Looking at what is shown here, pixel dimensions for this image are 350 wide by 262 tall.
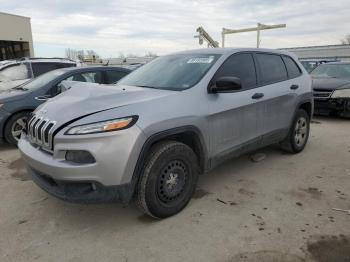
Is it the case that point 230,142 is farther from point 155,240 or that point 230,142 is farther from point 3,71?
point 3,71

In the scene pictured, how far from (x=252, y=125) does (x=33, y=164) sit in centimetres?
265

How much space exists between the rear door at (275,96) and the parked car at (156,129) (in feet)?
0.08

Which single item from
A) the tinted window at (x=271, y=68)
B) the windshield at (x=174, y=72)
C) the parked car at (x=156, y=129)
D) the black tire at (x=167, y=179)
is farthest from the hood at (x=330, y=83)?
the black tire at (x=167, y=179)

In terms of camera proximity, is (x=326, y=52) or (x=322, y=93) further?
(x=326, y=52)

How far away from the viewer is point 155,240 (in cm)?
301

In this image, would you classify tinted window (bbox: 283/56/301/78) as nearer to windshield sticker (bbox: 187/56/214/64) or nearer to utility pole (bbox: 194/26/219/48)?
windshield sticker (bbox: 187/56/214/64)

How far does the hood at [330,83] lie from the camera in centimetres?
830

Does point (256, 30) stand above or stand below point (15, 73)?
above

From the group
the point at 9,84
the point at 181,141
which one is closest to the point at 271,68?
the point at 181,141

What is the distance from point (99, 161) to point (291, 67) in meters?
3.79

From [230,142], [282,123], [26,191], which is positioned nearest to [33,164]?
[26,191]

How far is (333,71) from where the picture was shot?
969 centimetres

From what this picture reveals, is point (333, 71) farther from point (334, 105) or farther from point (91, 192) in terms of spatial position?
point (91, 192)

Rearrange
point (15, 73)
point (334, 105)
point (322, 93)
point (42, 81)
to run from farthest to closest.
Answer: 1. point (15, 73)
2. point (322, 93)
3. point (334, 105)
4. point (42, 81)
